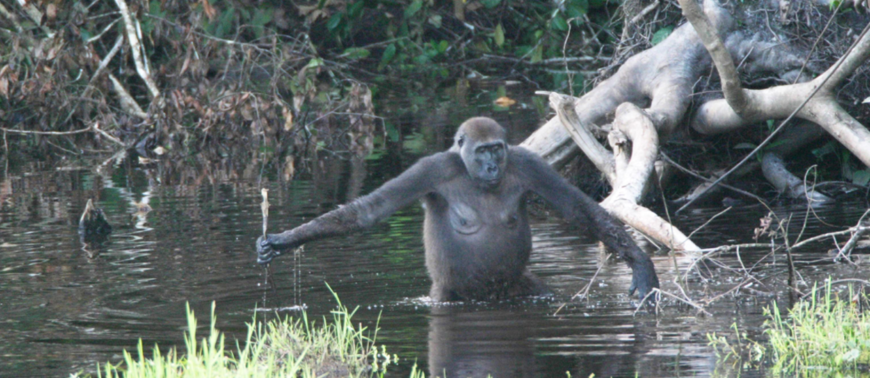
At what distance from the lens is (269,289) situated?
7.62 metres

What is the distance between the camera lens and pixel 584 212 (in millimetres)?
7145

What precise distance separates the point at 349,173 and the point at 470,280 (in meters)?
5.94

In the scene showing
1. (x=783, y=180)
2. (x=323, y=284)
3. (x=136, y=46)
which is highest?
(x=136, y=46)

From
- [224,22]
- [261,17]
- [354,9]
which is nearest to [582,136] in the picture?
[224,22]

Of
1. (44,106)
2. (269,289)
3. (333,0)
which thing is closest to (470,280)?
(269,289)

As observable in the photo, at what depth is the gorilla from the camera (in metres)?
7.08

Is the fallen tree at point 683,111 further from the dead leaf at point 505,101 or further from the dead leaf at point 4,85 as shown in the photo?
the dead leaf at point 505,101

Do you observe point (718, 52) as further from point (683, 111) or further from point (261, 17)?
point (261, 17)

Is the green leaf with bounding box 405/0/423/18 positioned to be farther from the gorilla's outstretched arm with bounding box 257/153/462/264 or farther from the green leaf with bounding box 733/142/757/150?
the gorilla's outstretched arm with bounding box 257/153/462/264

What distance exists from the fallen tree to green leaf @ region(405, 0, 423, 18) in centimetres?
987

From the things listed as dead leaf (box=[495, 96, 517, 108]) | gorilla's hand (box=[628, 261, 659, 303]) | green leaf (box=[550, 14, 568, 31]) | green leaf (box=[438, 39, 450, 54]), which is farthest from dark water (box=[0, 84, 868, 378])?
green leaf (box=[438, 39, 450, 54])

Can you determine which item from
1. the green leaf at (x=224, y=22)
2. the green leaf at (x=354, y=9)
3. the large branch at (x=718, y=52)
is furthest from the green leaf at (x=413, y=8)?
the large branch at (x=718, y=52)

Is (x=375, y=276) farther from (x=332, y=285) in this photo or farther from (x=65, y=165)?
(x=65, y=165)

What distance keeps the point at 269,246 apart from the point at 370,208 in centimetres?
74
